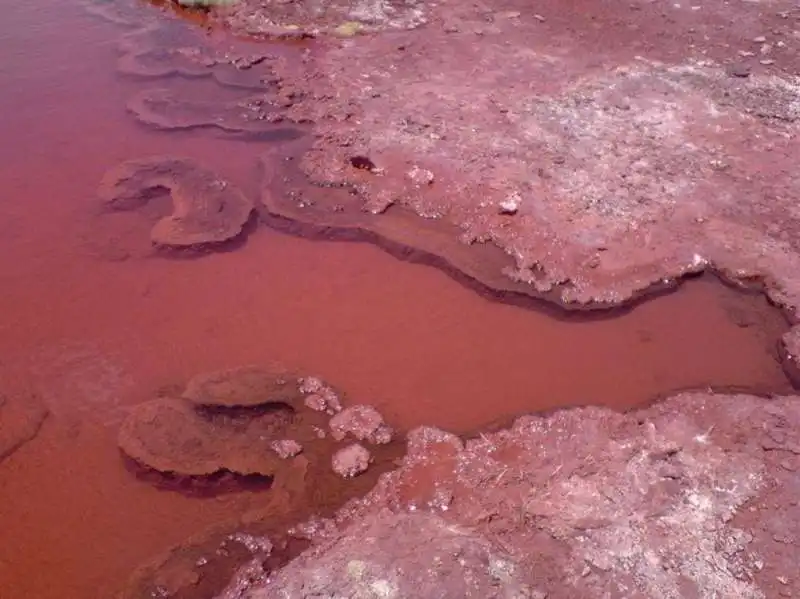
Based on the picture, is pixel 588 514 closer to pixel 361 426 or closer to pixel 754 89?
pixel 361 426

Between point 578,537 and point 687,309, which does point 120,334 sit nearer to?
point 578,537

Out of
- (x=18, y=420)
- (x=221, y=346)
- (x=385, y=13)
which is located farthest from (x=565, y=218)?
(x=385, y=13)

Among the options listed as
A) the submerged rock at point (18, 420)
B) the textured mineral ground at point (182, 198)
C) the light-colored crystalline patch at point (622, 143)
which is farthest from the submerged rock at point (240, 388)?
the light-colored crystalline patch at point (622, 143)

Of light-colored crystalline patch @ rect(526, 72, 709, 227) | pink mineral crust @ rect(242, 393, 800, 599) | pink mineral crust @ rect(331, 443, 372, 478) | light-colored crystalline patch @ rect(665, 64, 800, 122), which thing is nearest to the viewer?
pink mineral crust @ rect(242, 393, 800, 599)

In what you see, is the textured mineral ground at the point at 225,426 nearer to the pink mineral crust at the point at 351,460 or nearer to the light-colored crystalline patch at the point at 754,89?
the pink mineral crust at the point at 351,460

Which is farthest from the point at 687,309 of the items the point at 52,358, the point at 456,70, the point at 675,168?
the point at 52,358

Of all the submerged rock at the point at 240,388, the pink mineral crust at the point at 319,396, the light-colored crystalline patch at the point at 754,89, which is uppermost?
the light-colored crystalline patch at the point at 754,89

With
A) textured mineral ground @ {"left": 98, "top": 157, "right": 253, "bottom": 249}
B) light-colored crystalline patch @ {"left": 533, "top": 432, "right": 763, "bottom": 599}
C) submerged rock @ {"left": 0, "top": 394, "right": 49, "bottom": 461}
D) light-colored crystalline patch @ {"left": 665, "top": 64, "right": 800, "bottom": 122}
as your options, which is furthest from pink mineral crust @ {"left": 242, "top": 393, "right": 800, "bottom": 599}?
light-colored crystalline patch @ {"left": 665, "top": 64, "right": 800, "bottom": 122}

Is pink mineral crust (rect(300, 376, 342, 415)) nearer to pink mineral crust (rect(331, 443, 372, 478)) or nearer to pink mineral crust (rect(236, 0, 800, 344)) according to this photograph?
pink mineral crust (rect(331, 443, 372, 478))
